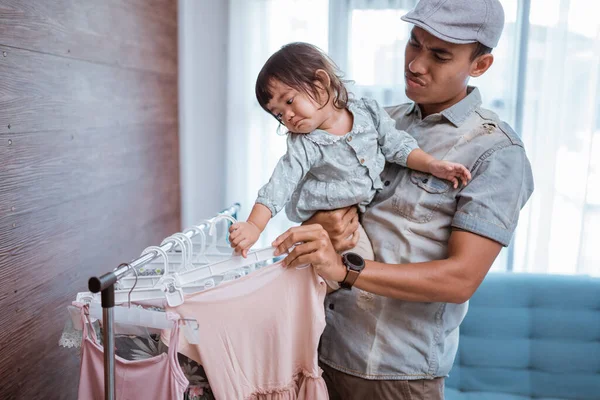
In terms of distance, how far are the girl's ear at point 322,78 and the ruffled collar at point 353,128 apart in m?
0.11

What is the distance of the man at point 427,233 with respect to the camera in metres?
1.17

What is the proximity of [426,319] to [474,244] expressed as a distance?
25cm

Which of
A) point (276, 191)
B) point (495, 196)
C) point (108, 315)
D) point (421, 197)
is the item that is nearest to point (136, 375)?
point (108, 315)

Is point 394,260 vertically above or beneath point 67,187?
beneath

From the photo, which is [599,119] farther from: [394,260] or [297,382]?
[297,382]

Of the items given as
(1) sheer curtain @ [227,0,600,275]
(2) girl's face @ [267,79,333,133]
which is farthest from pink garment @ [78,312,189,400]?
(1) sheer curtain @ [227,0,600,275]

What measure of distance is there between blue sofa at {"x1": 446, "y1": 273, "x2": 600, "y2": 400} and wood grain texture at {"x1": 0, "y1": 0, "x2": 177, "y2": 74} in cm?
180

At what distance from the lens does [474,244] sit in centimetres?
117

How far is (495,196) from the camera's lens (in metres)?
1.18

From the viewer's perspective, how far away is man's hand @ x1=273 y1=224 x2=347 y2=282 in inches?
44.4

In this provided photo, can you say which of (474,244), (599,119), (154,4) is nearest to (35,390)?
(474,244)

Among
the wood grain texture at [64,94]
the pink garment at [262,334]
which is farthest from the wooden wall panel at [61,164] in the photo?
the pink garment at [262,334]

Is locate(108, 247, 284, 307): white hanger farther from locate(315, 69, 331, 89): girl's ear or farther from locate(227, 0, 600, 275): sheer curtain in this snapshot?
locate(227, 0, 600, 275): sheer curtain

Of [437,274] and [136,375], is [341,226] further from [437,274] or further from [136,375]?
[136,375]
